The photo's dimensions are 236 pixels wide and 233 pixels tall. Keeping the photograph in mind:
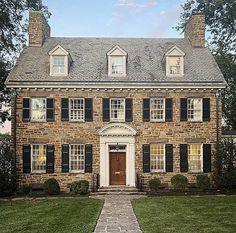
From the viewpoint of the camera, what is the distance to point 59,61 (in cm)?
2620

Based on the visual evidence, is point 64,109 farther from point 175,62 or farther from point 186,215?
point 186,215

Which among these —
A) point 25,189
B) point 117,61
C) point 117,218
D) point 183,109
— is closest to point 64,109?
point 117,61

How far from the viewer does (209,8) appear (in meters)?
34.9

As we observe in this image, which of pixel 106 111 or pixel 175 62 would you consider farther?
pixel 175 62

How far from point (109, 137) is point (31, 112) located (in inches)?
188

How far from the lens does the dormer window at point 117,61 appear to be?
85.7ft

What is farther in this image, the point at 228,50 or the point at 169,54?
the point at 228,50

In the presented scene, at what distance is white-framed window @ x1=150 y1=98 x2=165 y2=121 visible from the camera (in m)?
25.5

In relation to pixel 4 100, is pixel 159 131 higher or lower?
lower

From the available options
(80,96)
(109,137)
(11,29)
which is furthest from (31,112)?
(11,29)

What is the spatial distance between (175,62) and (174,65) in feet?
0.68

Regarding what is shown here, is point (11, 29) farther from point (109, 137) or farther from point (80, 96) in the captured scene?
point (109, 137)

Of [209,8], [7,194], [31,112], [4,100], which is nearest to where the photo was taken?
[7,194]

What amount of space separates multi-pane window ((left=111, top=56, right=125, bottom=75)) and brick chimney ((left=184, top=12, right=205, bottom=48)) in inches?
224
